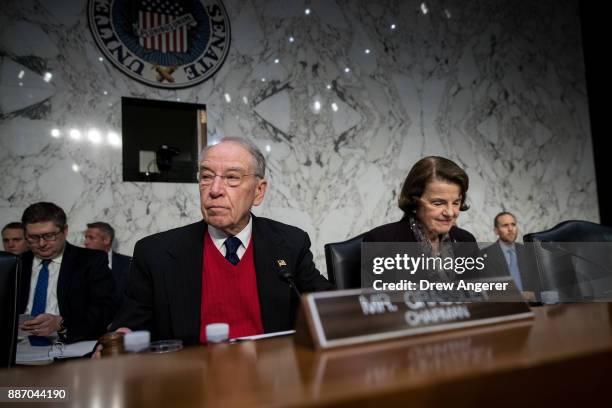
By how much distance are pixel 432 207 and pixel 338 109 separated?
253cm

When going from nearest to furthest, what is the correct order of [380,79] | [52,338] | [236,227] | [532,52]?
[236,227], [52,338], [380,79], [532,52]

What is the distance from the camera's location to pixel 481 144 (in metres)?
4.95

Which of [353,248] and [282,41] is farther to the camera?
[282,41]

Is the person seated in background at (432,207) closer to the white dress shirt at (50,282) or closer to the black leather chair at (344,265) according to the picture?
the black leather chair at (344,265)

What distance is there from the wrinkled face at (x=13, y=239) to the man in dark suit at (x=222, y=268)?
2.27 meters

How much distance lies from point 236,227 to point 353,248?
0.59 meters

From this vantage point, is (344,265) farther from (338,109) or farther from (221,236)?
(338,109)

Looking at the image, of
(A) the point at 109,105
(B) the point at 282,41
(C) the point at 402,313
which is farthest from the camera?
(B) the point at 282,41

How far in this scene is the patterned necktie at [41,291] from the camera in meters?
2.71

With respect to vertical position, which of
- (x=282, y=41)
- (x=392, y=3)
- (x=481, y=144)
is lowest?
(x=481, y=144)

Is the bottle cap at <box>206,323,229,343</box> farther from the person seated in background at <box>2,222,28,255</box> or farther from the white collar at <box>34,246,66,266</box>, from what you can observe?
the person seated in background at <box>2,222,28,255</box>

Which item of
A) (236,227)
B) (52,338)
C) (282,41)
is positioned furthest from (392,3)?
(52,338)

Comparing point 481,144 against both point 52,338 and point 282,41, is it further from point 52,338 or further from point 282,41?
point 52,338

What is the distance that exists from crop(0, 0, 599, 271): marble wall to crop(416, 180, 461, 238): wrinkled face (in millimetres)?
2169
